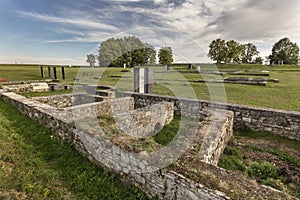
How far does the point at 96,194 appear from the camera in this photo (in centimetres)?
293

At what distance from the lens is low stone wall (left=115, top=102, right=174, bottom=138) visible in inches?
192

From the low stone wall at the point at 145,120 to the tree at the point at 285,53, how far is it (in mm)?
57721

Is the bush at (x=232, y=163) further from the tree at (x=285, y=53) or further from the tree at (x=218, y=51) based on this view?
the tree at (x=285, y=53)

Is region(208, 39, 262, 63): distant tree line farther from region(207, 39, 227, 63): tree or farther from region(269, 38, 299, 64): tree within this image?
region(269, 38, 299, 64): tree

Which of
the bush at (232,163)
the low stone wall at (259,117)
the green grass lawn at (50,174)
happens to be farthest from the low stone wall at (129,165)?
the low stone wall at (259,117)

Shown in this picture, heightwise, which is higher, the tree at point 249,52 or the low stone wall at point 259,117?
the tree at point 249,52

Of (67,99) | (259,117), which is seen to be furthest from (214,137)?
(67,99)

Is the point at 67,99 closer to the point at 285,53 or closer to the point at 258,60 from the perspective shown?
the point at 285,53

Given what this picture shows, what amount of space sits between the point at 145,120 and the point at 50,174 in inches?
118

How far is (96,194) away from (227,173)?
2.13 m

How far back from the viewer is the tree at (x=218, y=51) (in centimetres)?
4930

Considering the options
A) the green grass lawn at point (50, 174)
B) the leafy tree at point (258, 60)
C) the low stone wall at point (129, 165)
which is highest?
the leafy tree at point (258, 60)

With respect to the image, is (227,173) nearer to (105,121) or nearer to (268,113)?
(105,121)

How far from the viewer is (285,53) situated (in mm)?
50969
